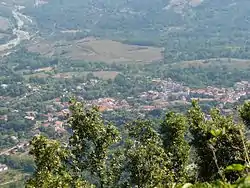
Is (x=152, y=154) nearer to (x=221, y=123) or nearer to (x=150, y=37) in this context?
(x=221, y=123)

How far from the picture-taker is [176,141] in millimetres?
11914

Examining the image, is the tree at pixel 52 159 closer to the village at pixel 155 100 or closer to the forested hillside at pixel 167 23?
the village at pixel 155 100

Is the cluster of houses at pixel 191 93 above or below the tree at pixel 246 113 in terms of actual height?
below

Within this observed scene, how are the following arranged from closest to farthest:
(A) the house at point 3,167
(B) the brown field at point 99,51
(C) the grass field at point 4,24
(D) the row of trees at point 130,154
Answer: (D) the row of trees at point 130,154
(A) the house at point 3,167
(B) the brown field at point 99,51
(C) the grass field at point 4,24

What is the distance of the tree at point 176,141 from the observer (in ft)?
38.5

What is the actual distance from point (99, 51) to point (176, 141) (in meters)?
68.5

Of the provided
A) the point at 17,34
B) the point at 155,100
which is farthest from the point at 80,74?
the point at 17,34

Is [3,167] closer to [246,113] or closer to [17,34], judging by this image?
[246,113]

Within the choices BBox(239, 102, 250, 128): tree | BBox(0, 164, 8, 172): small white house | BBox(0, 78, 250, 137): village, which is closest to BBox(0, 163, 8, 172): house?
BBox(0, 164, 8, 172): small white house

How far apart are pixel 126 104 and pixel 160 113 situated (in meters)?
6.34

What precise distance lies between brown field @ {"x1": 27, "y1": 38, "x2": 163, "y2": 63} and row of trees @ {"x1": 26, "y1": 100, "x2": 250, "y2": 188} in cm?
6347

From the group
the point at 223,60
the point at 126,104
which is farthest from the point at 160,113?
the point at 223,60

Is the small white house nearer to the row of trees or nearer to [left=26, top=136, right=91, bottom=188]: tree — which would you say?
the row of trees

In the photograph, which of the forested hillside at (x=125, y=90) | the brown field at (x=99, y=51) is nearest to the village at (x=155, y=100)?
the forested hillside at (x=125, y=90)
